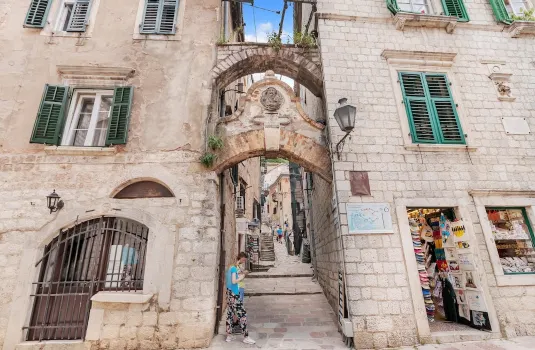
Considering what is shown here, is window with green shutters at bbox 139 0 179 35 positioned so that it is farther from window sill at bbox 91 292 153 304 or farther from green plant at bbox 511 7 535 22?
green plant at bbox 511 7 535 22

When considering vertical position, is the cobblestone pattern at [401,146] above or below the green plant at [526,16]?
below

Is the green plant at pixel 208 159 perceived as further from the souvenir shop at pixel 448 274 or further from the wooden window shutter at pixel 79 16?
the wooden window shutter at pixel 79 16

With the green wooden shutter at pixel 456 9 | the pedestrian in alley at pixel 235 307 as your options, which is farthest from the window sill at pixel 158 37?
the green wooden shutter at pixel 456 9

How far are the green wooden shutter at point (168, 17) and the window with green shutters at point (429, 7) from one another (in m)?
5.88

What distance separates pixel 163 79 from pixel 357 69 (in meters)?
4.84

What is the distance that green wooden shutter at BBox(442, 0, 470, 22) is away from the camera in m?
7.51

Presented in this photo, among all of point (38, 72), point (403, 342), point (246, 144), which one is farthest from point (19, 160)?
point (403, 342)

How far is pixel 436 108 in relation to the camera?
6.51 metres

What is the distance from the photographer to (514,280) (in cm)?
528

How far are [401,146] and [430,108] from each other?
1.37 m

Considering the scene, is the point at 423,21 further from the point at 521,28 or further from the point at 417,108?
the point at 521,28

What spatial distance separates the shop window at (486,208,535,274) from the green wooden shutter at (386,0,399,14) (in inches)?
220

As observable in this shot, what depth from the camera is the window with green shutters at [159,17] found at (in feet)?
23.1

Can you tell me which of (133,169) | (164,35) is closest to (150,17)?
(164,35)
